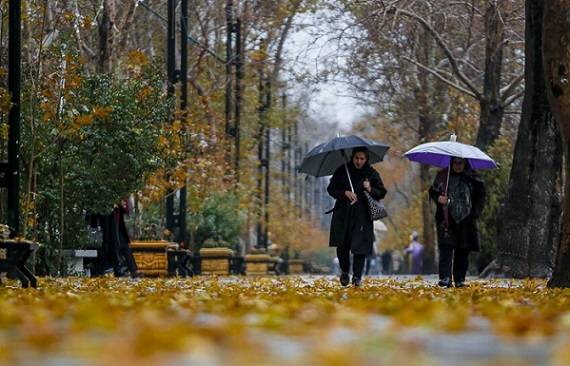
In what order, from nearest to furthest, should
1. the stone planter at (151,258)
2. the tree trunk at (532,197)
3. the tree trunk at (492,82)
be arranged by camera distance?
the tree trunk at (532,197), the stone planter at (151,258), the tree trunk at (492,82)

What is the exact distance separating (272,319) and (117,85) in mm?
20412

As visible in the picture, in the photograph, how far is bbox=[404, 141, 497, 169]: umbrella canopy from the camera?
19953 millimetres

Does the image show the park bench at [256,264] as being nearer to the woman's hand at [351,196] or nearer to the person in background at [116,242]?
the person in background at [116,242]

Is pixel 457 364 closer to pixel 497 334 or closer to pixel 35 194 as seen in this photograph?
pixel 497 334

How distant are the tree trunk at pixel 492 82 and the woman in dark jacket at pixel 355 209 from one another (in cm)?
1565

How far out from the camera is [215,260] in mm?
37469

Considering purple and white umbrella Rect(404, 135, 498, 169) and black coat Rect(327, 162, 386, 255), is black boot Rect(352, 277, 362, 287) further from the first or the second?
purple and white umbrella Rect(404, 135, 498, 169)

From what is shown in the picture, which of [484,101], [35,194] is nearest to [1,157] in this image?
[35,194]

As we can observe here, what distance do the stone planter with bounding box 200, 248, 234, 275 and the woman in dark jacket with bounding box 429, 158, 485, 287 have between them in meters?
17.4

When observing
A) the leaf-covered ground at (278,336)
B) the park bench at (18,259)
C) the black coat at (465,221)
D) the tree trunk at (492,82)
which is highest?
the tree trunk at (492,82)

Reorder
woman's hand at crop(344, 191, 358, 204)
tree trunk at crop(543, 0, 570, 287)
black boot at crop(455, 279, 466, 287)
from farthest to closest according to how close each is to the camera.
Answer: black boot at crop(455, 279, 466, 287) → woman's hand at crop(344, 191, 358, 204) → tree trunk at crop(543, 0, 570, 287)

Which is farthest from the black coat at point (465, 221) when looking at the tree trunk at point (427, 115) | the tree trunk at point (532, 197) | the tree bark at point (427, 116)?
the tree bark at point (427, 116)

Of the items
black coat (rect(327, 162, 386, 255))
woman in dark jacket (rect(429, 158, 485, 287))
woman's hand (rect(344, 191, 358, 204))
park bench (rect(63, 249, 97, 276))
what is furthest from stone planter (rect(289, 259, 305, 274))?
woman's hand (rect(344, 191, 358, 204))

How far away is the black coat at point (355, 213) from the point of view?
19.0 meters
